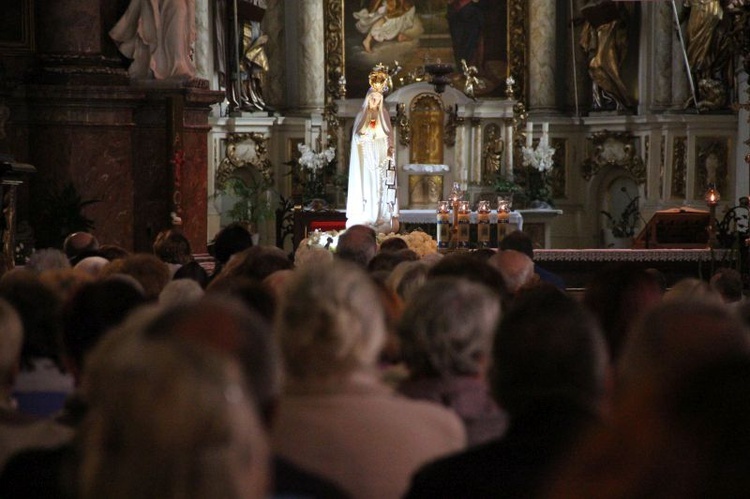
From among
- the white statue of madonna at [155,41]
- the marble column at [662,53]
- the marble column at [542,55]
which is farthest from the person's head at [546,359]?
the marble column at [542,55]

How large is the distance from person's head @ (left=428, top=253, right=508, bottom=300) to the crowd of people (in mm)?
848

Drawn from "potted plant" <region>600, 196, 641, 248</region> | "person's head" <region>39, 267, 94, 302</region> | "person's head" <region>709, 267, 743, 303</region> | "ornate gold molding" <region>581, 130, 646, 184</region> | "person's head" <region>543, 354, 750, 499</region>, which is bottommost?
"potted plant" <region>600, 196, 641, 248</region>

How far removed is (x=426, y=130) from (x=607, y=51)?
3378 mm

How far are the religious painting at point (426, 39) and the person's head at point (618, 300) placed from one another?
19923 mm

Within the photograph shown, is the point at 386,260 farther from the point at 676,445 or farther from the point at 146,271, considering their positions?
the point at 676,445

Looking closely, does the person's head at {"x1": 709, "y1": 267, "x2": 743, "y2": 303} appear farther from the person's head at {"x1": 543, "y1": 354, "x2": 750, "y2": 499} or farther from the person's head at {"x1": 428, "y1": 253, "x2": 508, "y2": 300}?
the person's head at {"x1": 543, "y1": 354, "x2": 750, "y2": 499}

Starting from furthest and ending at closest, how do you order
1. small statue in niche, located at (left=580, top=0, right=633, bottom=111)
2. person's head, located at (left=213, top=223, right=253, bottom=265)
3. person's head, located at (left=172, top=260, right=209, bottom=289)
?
small statue in niche, located at (left=580, top=0, right=633, bottom=111)
person's head, located at (left=213, top=223, right=253, bottom=265)
person's head, located at (left=172, top=260, right=209, bottom=289)

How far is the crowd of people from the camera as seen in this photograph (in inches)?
75.4

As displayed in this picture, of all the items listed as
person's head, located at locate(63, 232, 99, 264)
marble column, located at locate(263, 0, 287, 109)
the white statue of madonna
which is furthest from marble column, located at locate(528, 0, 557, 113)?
person's head, located at locate(63, 232, 99, 264)

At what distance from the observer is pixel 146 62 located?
15.0 metres

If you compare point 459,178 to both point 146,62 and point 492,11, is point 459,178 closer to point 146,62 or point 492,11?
point 492,11

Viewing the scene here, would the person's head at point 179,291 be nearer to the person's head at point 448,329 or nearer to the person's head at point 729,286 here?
the person's head at point 448,329

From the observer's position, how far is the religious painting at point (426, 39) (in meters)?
25.1

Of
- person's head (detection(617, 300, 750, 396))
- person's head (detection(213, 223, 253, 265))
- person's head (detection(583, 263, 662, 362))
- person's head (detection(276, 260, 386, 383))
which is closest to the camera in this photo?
person's head (detection(617, 300, 750, 396))
